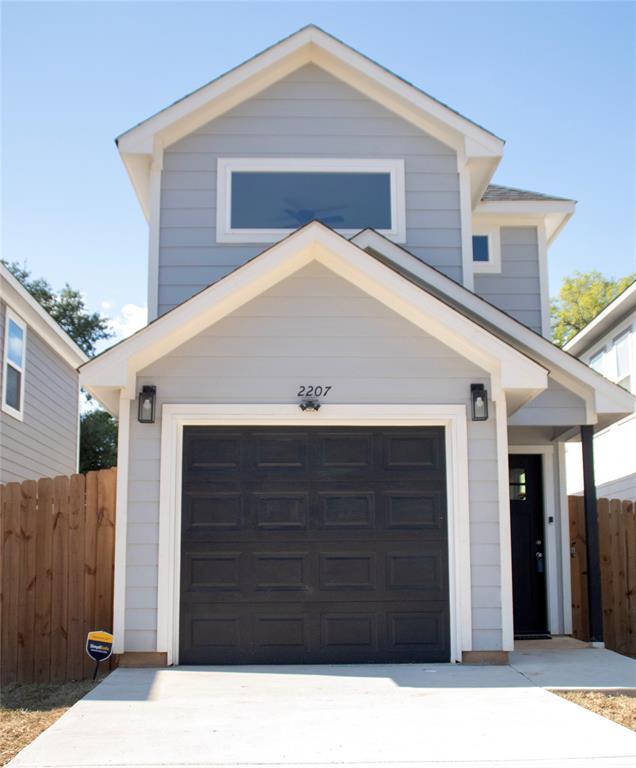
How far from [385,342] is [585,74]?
549 cm

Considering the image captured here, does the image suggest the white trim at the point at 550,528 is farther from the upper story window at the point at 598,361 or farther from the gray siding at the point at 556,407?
the upper story window at the point at 598,361

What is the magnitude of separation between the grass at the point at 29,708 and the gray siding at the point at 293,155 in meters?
4.47

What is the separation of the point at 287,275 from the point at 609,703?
475 centimetres

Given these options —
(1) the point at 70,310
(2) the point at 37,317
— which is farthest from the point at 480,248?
(1) the point at 70,310

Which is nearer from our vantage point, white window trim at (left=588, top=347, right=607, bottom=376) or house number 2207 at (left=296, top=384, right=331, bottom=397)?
house number 2207 at (left=296, top=384, right=331, bottom=397)

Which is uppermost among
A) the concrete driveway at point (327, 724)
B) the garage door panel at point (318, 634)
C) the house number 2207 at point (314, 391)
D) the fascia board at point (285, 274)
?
the fascia board at point (285, 274)

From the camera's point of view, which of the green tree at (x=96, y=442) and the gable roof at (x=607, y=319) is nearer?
the gable roof at (x=607, y=319)

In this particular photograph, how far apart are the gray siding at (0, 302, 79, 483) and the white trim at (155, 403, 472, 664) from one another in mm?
6459

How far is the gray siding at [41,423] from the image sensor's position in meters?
14.6

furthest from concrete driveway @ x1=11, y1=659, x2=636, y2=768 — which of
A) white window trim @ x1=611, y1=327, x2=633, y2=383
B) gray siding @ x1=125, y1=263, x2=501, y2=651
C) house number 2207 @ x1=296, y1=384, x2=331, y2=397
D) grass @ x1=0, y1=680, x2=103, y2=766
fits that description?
white window trim @ x1=611, y1=327, x2=633, y2=383

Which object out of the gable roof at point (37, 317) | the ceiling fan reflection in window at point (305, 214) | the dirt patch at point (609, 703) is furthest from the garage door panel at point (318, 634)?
the gable roof at point (37, 317)

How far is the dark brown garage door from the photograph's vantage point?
854 centimetres

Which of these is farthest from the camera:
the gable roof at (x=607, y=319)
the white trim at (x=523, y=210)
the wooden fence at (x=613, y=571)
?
the gable roof at (x=607, y=319)

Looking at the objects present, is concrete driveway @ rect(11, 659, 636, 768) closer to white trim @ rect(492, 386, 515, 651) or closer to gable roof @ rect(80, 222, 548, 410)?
white trim @ rect(492, 386, 515, 651)
